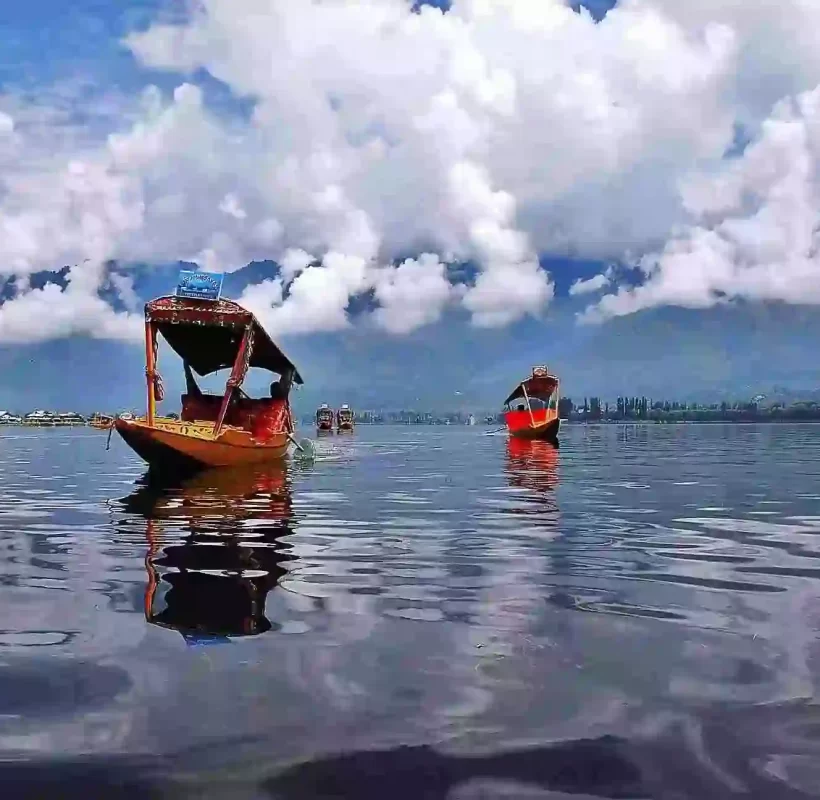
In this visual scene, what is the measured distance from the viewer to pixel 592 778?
3.83m

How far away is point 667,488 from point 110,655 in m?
17.2

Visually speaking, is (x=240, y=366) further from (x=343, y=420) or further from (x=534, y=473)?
(x=343, y=420)

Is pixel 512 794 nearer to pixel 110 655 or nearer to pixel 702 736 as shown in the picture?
pixel 702 736

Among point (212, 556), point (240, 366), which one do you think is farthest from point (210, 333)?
point (212, 556)

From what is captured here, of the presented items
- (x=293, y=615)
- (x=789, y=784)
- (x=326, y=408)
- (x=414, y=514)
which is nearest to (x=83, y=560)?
(x=293, y=615)

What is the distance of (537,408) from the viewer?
60875 mm

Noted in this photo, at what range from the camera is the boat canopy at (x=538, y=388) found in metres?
59.5

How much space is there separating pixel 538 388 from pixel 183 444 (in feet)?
129

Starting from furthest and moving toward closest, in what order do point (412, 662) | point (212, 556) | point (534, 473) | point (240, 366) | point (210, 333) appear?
point (210, 333), point (240, 366), point (534, 473), point (212, 556), point (412, 662)

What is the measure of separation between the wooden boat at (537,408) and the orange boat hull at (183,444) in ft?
106

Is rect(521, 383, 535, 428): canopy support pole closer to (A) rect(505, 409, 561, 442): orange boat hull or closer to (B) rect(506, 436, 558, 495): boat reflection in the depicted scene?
(A) rect(505, 409, 561, 442): orange boat hull

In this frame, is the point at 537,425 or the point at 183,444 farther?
the point at 537,425

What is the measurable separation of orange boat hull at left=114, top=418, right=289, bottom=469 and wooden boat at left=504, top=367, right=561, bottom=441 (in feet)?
106

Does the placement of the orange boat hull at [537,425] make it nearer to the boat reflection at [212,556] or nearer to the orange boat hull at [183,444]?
the orange boat hull at [183,444]
